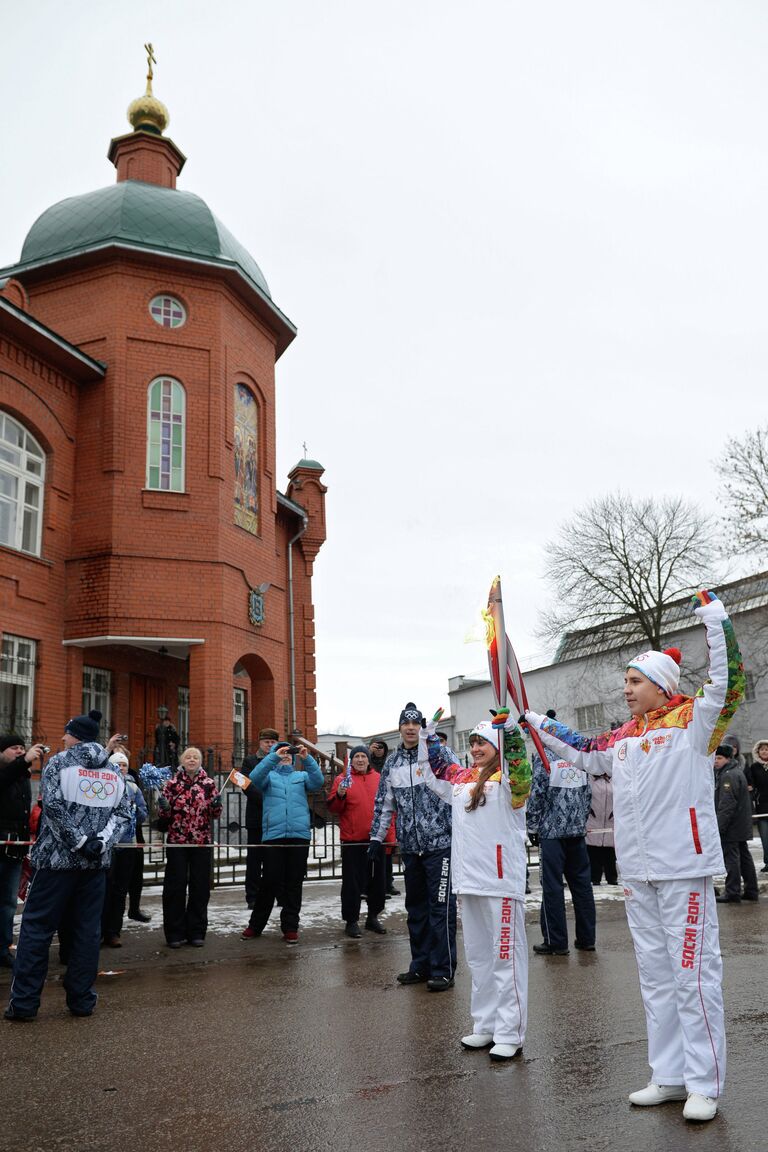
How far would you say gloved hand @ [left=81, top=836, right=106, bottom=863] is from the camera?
21.2 ft

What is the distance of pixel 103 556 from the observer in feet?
66.8

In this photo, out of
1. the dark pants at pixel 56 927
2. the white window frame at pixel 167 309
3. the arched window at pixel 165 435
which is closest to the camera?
the dark pants at pixel 56 927

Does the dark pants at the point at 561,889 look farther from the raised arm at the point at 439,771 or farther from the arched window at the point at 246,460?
the arched window at the point at 246,460

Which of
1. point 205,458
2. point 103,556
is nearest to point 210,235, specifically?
point 205,458

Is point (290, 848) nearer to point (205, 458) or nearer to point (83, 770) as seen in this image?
point (83, 770)

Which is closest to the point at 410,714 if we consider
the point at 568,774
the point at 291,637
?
the point at 568,774

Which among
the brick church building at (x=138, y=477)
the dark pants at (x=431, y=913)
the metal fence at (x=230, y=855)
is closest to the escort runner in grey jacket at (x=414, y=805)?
the dark pants at (x=431, y=913)

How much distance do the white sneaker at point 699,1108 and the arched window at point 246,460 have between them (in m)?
19.3

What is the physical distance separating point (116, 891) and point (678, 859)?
271 inches

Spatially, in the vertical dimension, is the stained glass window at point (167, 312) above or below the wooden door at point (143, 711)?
above

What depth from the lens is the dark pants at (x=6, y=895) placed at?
8070mm

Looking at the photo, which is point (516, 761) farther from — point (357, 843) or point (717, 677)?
point (357, 843)

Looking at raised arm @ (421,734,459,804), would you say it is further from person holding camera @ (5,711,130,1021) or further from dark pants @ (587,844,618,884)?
dark pants @ (587,844,618,884)

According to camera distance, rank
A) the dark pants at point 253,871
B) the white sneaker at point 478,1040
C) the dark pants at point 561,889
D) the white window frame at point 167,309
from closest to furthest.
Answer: the white sneaker at point 478,1040 → the dark pants at point 561,889 → the dark pants at point 253,871 → the white window frame at point 167,309
